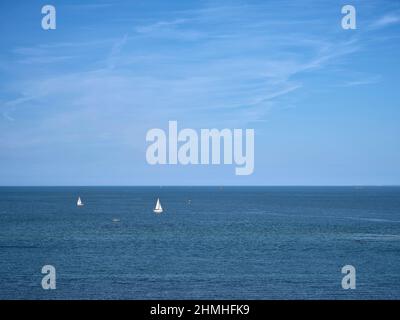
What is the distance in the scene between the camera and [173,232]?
81500mm

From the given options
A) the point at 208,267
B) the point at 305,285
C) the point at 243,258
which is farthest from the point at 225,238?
the point at 305,285

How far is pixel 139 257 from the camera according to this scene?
57375 mm

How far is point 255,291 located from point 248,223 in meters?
57.9

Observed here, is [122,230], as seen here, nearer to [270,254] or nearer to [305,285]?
[270,254]

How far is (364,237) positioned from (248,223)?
26678 millimetres

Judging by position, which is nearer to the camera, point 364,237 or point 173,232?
point 364,237

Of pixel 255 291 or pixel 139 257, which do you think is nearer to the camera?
pixel 255 291

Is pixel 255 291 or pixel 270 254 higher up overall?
pixel 270 254

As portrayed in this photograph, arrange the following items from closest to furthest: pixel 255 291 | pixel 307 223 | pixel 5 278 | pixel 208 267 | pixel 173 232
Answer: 1. pixel 255 291
2. pixel 5 278
3. pixel 208 267
4. pixel 173 232
5. pixel 307 223
